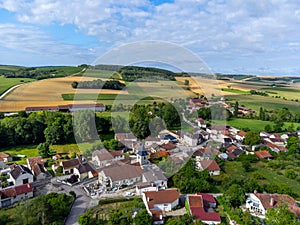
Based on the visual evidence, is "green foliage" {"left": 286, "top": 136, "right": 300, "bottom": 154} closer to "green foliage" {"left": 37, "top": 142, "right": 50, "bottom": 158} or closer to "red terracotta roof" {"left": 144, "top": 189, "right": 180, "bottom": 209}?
"red terracotta roof" {"left": 144, "top": 189, "right": 180, "bottom": 209}

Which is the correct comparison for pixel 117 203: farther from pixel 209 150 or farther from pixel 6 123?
pixel 6 123

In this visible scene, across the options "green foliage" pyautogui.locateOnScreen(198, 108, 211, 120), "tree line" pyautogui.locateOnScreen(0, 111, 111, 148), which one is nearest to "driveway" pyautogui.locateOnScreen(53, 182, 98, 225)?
"tree line" pyautogui.locateOnScreen(0, 111, 111, 148)

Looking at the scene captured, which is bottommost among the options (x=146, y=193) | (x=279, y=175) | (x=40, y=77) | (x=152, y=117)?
(x=279, y=175)

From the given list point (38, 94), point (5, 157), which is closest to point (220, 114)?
point (38, 94)

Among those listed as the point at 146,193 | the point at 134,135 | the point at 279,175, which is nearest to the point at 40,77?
the point at 134,135

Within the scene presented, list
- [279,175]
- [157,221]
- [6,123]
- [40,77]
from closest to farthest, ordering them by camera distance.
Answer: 1. [157,221]
2. [279,175]
3. [6,123]
4. [40,77]

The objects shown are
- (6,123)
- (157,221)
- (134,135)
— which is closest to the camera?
(157,221)

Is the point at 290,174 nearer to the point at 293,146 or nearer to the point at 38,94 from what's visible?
the point at 293,146
